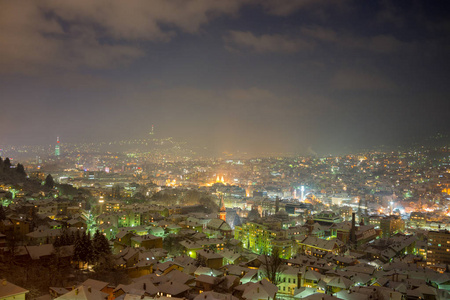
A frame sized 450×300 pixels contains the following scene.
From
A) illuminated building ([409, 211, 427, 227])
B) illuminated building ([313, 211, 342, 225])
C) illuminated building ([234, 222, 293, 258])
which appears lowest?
illuminated building ([409, 211, 427, 227])

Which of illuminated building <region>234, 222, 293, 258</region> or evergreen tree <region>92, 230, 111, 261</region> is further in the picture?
illuminated building <region>234, 222, 293, 258</region>

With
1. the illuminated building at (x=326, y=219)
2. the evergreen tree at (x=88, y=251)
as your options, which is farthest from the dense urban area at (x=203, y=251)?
the illuminated building at (x=326, y=219)

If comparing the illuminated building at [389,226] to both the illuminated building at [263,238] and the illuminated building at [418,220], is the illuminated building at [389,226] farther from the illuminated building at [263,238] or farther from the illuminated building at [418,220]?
the illuminated building at [263,238]

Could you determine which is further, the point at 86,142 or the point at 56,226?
the point at 86,142

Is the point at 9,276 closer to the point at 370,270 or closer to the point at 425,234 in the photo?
the point at 370,270

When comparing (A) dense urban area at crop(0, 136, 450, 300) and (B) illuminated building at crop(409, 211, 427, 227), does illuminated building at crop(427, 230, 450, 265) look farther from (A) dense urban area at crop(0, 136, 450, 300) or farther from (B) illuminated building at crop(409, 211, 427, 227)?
(B) illuminated building at crop(409, 211, 427, 227)

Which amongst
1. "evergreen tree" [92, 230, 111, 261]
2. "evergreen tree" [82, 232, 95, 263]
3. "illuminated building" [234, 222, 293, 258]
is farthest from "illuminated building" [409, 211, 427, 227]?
"evergreen tree" [82, 232, 95, 263]

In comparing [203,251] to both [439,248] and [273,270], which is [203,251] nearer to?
[273,270]

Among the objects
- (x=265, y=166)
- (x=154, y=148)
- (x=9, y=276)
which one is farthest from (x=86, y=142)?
(x=9, y=276)
